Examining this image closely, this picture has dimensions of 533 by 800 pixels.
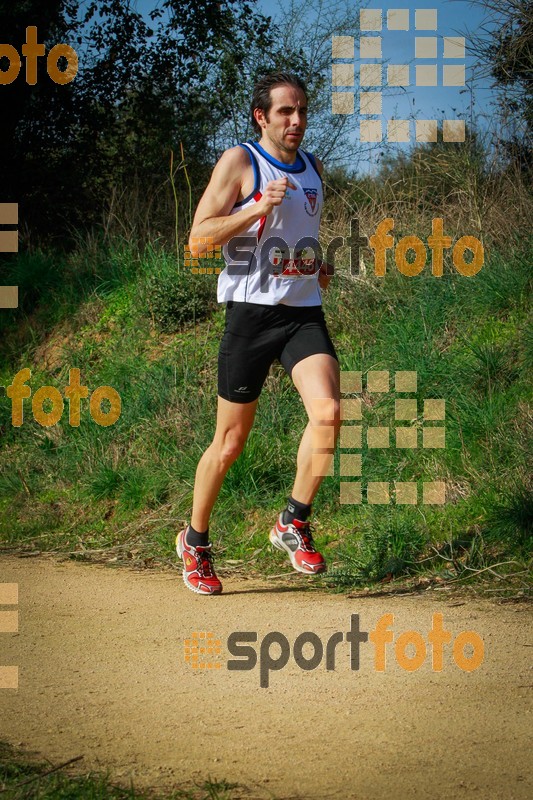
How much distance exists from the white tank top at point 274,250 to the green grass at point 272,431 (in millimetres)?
1609

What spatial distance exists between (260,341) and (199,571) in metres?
1.27

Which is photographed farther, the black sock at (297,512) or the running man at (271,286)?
the black sock at (297,512)

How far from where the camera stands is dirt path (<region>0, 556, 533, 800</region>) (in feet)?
9.82

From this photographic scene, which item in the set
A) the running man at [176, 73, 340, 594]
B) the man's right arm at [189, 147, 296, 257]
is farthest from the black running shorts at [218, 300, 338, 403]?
the man's right arm at [189, 147, 296, 257]

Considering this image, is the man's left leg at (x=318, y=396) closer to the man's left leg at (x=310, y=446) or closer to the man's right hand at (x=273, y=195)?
the man's left leg at (x=310, y=446)

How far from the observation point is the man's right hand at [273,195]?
4555mm

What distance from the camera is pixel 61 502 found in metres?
7.30

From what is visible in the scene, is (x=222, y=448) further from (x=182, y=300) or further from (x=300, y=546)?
(x=182, y=300)

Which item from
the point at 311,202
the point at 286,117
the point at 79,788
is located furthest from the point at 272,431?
the point at 79,788

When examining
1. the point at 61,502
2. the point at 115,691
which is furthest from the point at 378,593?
the point at 61,502

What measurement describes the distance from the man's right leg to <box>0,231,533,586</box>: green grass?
0.87 meters

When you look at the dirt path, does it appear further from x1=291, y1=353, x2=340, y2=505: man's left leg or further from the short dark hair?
the short dark hair

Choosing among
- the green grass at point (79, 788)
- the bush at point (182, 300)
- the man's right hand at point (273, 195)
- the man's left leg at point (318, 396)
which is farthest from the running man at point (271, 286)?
the bush at point (182, 300)

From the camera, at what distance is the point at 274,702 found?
3.61 m
